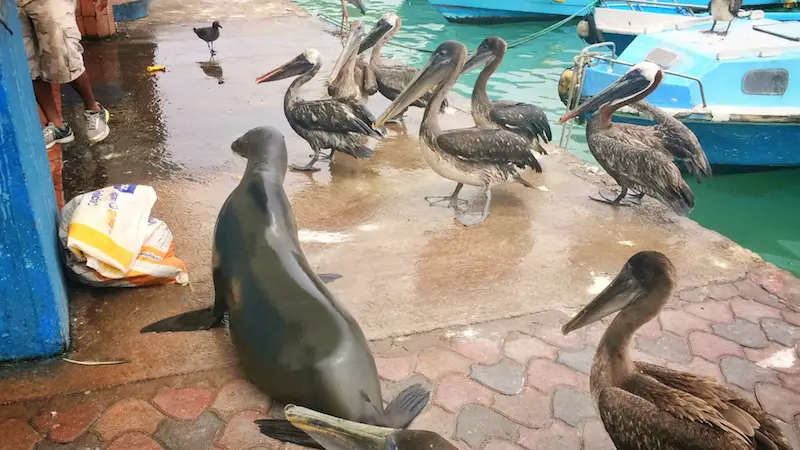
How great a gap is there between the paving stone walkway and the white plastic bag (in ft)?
2.47

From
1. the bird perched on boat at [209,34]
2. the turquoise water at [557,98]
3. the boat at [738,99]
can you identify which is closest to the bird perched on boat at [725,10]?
the boat at [738,99]

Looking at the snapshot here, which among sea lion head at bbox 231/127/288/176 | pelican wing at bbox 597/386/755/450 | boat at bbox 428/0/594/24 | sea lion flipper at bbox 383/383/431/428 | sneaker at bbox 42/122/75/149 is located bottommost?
boat at bbox 428/0/594/24

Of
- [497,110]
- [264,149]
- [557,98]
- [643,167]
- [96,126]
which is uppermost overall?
[264,149]

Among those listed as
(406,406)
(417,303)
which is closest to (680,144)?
(417,303)

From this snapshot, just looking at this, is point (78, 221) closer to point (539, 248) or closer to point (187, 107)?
point (539, 248)

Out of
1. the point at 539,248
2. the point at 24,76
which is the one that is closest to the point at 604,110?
the point at 539,248

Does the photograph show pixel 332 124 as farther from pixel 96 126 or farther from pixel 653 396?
pixel 653 396

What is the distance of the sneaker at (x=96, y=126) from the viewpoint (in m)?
5.49

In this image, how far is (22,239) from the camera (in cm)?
273

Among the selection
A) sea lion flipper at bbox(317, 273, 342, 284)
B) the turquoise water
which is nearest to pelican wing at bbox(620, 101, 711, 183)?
the turquoise water

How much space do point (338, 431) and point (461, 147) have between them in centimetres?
323

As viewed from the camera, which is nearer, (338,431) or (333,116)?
(338,431)

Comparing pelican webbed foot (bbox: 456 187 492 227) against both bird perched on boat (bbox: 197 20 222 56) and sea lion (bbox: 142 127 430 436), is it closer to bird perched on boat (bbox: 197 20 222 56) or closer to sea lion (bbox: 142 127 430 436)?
sea lion (bbox: 142 127 430 436)

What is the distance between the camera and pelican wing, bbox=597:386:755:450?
7.29 feet
